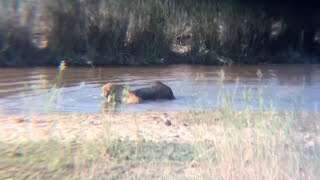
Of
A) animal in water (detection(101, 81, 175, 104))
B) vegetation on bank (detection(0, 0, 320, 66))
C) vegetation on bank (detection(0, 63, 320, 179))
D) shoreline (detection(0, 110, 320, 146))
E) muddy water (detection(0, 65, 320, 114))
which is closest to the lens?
vegetation on bank (detection(0, 63, 320, 179))

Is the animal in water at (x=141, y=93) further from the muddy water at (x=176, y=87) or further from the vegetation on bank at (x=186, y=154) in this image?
the vegetation on bank at (x=186, y=154)

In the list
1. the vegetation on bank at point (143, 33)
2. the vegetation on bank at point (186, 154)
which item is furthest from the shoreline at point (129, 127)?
the vegetation on bank at point (143, 33)

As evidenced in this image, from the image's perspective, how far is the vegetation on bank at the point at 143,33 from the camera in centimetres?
2198

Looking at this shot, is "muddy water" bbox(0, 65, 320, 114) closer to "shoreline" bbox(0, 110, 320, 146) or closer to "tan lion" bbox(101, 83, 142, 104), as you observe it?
"tan lion" bbox(101, 83, 142, 104)

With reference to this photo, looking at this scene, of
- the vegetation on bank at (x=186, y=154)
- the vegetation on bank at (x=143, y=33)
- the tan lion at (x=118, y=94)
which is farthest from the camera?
the vegetation on bank at (x=143, y=33)

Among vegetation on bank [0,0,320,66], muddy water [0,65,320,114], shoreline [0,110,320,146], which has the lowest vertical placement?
muddy water [0,65,320,114]

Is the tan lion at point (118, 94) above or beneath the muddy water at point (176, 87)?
above

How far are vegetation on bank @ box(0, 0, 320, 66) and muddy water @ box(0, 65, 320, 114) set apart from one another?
146cm

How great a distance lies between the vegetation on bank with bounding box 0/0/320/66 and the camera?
866 inches

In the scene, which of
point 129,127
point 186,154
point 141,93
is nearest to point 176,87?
point 141,93

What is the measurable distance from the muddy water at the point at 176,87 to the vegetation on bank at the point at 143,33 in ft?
4.79

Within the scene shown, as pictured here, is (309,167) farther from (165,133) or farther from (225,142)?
(165,133)

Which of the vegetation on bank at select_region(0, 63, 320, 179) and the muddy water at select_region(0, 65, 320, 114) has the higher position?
the vegetation on bank at select_region(0, 63, 320, 179)

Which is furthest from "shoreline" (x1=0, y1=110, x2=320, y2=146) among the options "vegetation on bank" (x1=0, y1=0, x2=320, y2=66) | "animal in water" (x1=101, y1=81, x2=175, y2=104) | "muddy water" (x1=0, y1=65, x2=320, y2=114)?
"vegetation on bank" (x1=0, y1=0, x2=320, y2=66)
